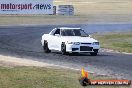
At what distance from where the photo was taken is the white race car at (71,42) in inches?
969

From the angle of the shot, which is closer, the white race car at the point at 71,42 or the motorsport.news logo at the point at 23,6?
the white race car at the point at 71,42

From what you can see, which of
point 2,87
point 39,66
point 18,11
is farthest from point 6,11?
point 2,87

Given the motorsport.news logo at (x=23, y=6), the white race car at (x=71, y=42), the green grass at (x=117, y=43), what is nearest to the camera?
the white race car at (x=71, y=42)

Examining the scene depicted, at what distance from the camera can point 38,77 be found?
15.7m

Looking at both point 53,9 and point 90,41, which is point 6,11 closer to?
point 53,9

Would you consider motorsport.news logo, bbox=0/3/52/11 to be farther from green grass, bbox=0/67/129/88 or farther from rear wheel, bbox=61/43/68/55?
green grass, bbox=0/67/129/88

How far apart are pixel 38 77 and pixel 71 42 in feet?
29.5

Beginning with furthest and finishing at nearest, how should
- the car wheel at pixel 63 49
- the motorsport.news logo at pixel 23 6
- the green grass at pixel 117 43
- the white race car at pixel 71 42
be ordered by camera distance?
1. the motorsport.news logo at pixel 23 6
2. the green grass at pixel 117 43
3. the car wheel at pixel 63 49
4. the white race car at pixel 71 42

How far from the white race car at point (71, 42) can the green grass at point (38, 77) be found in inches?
245

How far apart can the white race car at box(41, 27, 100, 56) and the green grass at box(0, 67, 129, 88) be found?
6235mm

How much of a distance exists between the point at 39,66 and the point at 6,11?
1819 inches

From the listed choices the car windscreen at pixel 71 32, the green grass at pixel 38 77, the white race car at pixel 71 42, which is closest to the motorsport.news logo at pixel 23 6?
the white race car at pixel 71 42

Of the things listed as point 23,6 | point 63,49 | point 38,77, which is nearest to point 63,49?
point 63,49

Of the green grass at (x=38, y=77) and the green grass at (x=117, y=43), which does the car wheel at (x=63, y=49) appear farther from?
the green grass at (x=38, y=77)
